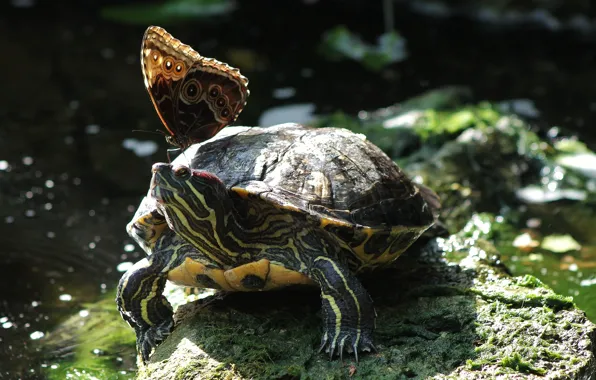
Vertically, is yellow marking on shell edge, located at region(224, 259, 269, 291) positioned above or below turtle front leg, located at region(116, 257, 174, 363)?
above

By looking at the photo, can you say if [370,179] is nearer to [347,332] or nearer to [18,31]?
[347,332]

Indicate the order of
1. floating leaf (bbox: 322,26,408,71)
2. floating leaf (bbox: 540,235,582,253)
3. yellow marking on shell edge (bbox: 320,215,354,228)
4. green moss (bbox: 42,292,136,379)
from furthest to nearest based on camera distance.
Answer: floating leaf (bbox: 322,26,408,71) < floating leaf (bbox: 540,235,582,253) < green moss (bbox: 42,292,136,379) < yellow marking on shell edge (bbox: 320,215,354,228)

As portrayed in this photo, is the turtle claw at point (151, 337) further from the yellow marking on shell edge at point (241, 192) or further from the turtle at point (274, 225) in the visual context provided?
the yellow marking on shell edge at point (241, 192)

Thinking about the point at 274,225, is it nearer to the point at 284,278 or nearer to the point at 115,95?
the point at 284,278

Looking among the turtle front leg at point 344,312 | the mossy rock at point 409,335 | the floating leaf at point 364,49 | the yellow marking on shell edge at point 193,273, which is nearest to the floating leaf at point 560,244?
the mossy rock at point 409,335

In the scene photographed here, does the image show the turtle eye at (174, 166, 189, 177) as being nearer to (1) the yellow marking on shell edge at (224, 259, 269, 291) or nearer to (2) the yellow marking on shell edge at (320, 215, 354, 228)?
(1) the yellow marking on shell edge at (224, 259, 269, 291)

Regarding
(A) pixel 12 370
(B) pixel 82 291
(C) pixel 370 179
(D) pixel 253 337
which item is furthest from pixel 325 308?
(B) pixel 82 291

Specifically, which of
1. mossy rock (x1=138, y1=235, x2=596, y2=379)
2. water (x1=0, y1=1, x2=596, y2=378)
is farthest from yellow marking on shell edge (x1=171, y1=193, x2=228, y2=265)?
water (x1=0, y1=1, x2=596, y2=378)
